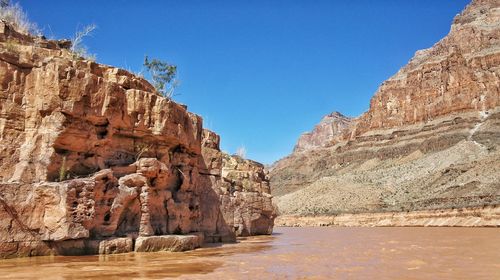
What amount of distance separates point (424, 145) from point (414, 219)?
169 feet

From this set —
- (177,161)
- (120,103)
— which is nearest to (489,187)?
(177,161)

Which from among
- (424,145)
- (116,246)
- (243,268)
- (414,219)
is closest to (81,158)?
(116,246)

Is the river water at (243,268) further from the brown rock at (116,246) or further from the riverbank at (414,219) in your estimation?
the riverbank at (414,219)

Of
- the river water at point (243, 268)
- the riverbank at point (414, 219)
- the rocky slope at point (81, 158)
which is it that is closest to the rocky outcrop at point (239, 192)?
the rocky slope at point (81, 158)

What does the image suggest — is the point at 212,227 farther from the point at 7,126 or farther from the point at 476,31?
the point at 476,31

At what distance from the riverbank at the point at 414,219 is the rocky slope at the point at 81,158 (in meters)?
33.7

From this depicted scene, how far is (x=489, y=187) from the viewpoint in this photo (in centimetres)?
5172

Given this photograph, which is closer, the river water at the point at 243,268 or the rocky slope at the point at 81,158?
the river water at the point at 243,268

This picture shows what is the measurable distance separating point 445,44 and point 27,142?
423 feet

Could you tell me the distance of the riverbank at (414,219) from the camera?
140 ft

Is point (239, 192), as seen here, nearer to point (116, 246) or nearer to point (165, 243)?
point (165, 243)

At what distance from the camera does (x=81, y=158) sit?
14.8 m

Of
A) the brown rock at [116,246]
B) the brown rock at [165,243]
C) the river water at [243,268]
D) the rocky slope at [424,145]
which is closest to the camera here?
the river water at [243,268]

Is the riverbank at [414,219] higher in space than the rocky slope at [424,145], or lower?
lower
